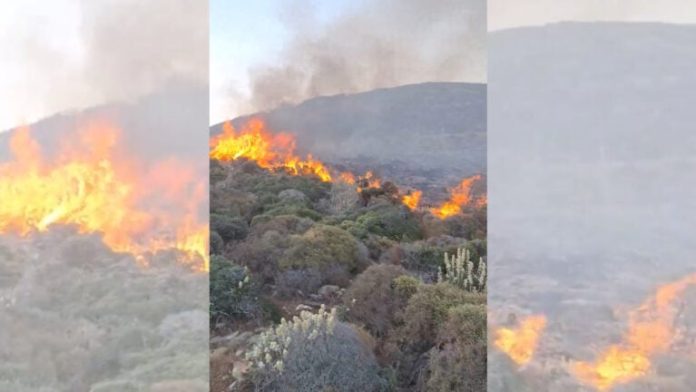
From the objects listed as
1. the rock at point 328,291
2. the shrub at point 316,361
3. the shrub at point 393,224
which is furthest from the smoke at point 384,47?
the shrub at point 316,361

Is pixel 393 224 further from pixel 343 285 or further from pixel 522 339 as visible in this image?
pixel 522 339

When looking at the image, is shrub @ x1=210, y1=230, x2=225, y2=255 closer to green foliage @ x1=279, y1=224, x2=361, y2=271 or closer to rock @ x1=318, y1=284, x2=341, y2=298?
green foliage @ x1=279, y1=224, x2=361, y2=271

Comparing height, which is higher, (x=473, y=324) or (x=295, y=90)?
(x=295, y=90)

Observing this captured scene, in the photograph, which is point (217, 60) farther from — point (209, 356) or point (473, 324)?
point (473, 324)

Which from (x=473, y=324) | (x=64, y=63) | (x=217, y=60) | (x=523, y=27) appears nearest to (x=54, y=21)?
(x=64, y=63)

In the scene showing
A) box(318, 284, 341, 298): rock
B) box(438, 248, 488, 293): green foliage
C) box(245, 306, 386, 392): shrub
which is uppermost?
box(438, 248, 488, 293): green foliage

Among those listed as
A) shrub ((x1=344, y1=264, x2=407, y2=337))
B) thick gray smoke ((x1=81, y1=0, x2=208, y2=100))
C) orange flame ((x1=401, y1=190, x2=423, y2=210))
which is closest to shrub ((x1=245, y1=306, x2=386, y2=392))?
shrub ((x1=344, y1=264, x2=407, y2=337))
